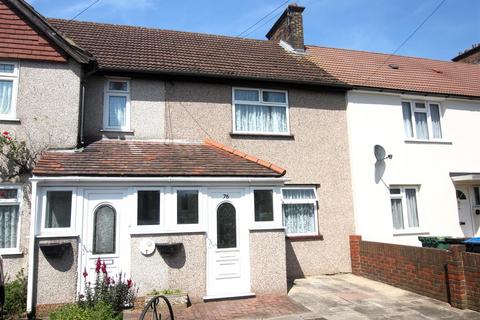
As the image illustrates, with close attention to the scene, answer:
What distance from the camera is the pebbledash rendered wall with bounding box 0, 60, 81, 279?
8.42 meters

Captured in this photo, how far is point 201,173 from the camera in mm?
8141

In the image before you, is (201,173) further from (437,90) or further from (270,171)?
(437,90)

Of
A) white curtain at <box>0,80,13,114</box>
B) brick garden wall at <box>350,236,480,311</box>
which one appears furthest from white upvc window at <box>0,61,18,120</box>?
brick garden wall at <box>350,236,480,311</box>

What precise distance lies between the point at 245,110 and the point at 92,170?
15.5 ft

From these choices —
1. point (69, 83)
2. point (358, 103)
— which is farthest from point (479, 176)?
point (69, 83)

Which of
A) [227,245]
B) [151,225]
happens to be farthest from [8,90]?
[227,245]

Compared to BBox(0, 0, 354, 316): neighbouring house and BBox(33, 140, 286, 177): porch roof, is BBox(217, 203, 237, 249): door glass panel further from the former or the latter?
BBox(33, 140, 286, 177): porch roof

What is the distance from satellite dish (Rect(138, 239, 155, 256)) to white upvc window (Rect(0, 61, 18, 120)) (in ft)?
13.5

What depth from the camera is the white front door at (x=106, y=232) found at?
7477 mm

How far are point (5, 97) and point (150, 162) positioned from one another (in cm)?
361

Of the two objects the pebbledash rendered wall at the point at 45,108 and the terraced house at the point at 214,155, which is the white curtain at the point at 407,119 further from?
the pebbledash rendered wall at the point at 45,108

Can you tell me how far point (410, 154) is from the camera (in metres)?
11.8

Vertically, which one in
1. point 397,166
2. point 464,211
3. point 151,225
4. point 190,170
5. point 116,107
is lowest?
point 151,225

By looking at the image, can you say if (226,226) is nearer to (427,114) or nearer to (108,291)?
(108,291)
